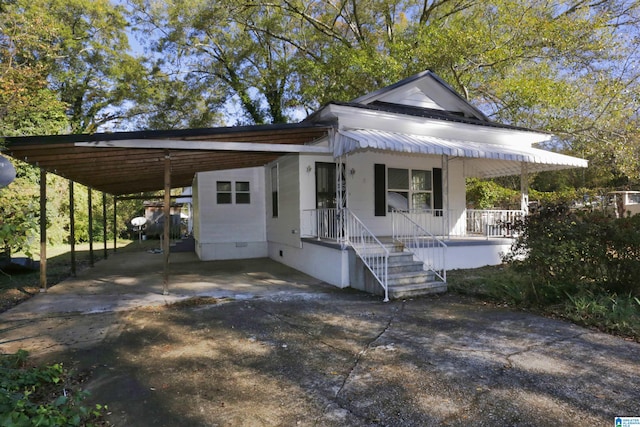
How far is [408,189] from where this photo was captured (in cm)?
1066

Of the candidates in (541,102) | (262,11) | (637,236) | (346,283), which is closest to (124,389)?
(346,283)

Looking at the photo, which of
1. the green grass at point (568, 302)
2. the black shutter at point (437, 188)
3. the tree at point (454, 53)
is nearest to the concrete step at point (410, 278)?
the green grass at point (568, 302)

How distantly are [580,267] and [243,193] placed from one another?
32.5 ft

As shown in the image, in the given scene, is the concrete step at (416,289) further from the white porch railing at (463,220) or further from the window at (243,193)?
the window at (243,193)

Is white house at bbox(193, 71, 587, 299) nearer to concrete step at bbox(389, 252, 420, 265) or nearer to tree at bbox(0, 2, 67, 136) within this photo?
concrete step at bbox(389, 252, 420, 265)

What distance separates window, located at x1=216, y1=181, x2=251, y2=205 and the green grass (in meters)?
7.63

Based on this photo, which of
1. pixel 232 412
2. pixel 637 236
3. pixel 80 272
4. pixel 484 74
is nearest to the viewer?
pixel 232 412

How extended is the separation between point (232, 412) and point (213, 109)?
895 inches

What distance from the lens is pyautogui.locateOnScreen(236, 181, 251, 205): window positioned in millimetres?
12619

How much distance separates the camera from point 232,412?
9.47 ft

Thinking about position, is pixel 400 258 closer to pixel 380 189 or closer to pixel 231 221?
pixel 380 189

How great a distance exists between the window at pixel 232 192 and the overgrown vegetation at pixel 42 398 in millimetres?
8924

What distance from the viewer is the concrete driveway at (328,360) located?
2879mm

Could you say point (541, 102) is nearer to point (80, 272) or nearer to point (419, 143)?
point (419, 143)
